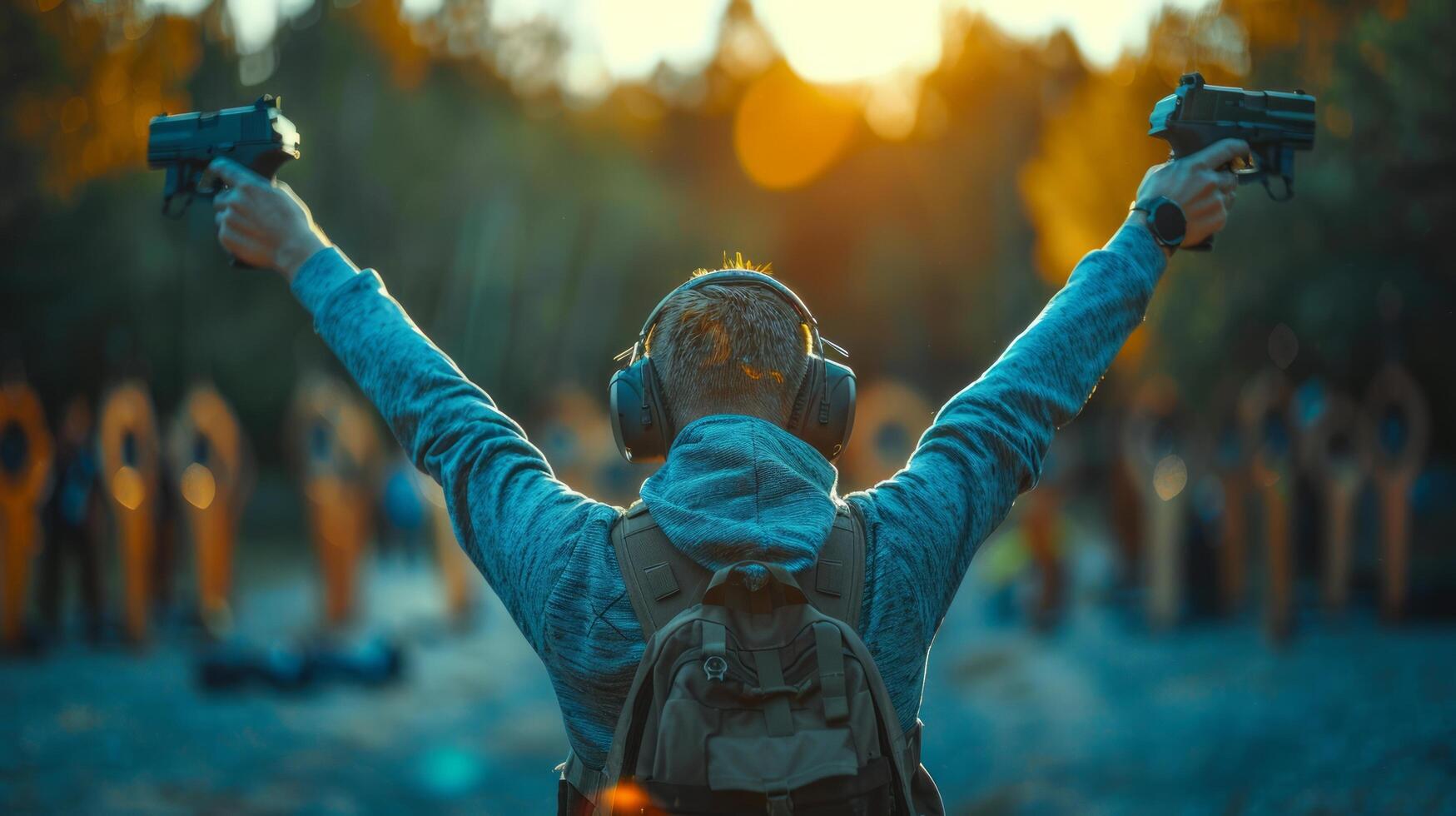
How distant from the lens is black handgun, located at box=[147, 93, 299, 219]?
8.19 ft

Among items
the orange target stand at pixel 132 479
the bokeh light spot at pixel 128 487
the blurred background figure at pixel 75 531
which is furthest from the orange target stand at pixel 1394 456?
the blurred background figure at pixel 75 531

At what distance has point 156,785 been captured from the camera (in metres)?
8.77

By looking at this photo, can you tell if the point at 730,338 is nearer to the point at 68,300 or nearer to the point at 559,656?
the point at 559,656

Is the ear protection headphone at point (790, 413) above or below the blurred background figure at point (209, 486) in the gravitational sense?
below

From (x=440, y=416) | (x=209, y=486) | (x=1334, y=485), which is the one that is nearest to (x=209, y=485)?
(x=209, y=486)

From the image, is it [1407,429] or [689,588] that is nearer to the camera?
[689,588]

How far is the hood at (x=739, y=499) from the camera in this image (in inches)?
75.2

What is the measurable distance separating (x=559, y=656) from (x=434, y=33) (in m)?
32.4

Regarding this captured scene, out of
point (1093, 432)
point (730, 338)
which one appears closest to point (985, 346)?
point (1093, 432)

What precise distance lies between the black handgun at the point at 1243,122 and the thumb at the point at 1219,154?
0.04 m

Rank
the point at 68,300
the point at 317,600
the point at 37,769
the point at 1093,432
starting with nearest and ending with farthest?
1. the point at 37,769
2. the point at 317,600
3. the point at 68,300
4. the point at 1093,432

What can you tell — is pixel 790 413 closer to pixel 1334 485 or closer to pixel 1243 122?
pixel 1243 122

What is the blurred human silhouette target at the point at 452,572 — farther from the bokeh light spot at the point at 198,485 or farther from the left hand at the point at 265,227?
the left hand at the point at 265,227

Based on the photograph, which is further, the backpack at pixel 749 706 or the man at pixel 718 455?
A: the man at pixel 718 455
